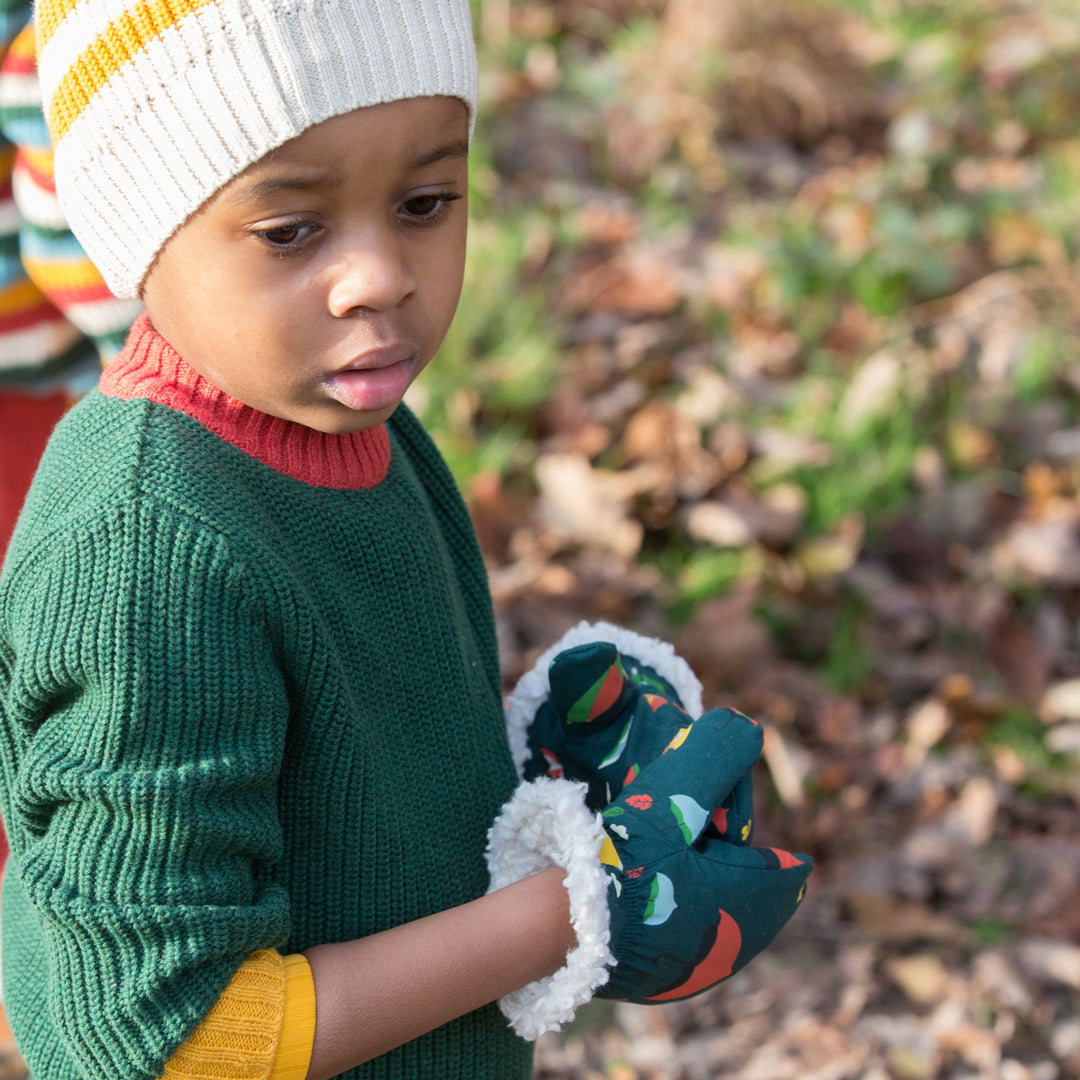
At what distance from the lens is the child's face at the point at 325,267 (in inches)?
40.9

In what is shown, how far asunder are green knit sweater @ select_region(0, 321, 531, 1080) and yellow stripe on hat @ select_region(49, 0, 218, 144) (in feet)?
0.75

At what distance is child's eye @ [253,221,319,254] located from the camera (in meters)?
1.05

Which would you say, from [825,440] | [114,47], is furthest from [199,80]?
[825,440]

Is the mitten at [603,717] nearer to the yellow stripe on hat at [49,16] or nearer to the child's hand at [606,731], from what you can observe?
the child's hand at [606,731]

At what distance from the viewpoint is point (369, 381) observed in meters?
1.12

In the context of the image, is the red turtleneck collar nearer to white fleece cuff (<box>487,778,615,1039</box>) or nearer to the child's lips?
the child's lips

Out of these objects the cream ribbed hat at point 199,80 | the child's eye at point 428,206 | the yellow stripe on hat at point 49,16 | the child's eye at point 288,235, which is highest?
the yellow stripe on hat at point 49,16

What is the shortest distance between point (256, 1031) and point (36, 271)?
3.74 ft

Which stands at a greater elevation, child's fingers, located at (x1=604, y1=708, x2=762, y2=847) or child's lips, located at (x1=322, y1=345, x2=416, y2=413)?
child's lips, located at (x1=322, y1=345, x2=416, y2=413)

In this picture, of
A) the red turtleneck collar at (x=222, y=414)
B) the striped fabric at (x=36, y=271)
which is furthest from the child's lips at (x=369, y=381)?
the striped fabric at (x=36, y=271)

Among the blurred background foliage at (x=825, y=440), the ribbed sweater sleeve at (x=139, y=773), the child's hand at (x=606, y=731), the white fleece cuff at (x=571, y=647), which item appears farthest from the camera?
the blurred background foliage at (x=825, y=440)

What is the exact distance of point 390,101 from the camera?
1.04 metres

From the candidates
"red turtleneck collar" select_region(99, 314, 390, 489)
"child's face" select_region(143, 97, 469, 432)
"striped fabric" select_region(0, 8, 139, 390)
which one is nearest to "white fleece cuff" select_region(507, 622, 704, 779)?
"red turtleneck collar" select_region(99, 314, 390, 489)

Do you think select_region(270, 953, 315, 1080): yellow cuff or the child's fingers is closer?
select_region(270, 953, 315, 1080): yellow cuff
